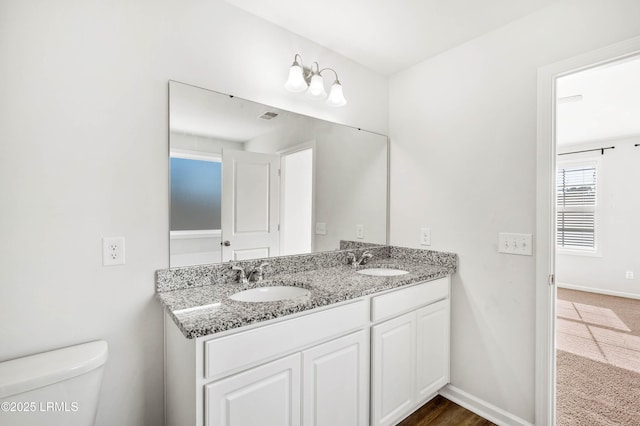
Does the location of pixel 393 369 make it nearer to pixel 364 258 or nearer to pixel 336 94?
pixel 364 258

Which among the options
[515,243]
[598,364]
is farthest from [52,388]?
[598,364]

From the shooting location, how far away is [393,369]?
167 centimetres

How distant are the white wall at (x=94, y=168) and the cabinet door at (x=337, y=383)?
28.1 inches

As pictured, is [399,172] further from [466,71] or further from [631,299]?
[631,299]

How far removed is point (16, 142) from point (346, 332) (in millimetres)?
1534

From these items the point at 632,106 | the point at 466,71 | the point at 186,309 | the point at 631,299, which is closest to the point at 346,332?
the point at 186,309

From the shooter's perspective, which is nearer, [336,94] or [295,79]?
[295,79]

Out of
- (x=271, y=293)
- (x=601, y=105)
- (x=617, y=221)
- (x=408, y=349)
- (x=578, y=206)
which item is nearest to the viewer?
(x=271, y=293)

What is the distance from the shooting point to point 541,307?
1667 mm

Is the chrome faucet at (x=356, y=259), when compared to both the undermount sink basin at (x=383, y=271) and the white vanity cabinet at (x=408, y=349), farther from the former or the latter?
the white vanity cabinet at (x=408, y=349)

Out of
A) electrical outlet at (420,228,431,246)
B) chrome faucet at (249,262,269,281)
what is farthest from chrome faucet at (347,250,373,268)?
chrome faucet at (249,262,269,281)

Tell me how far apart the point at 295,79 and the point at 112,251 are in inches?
50.8

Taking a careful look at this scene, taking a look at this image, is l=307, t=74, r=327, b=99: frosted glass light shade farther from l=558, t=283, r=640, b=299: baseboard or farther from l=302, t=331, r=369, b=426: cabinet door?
l=558, t=283, r=640, b=299: baseboard

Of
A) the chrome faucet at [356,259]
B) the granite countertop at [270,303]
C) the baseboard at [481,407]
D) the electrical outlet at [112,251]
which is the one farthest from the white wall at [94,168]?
the baseboard at [481,407]
